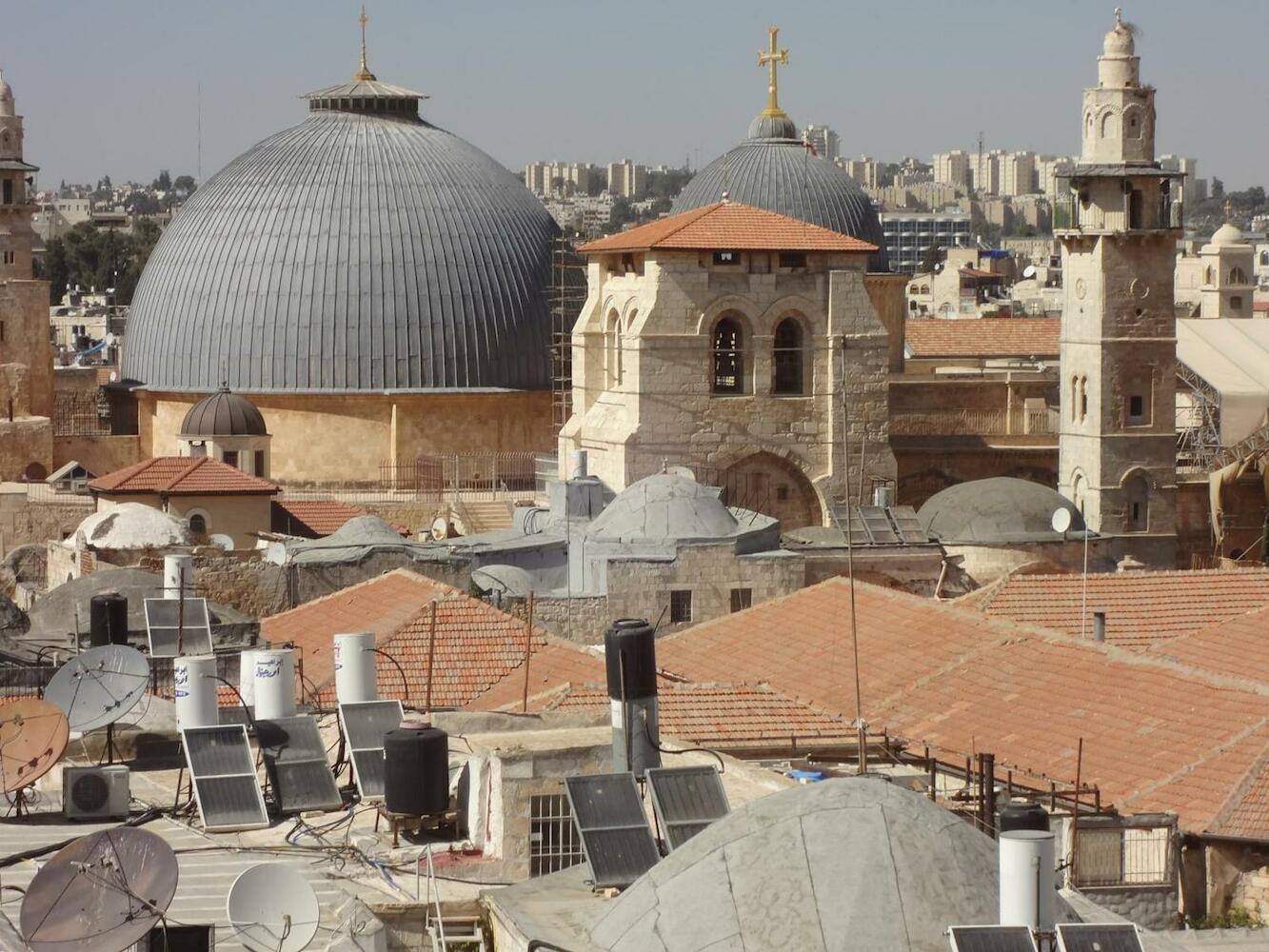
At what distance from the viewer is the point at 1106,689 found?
21.5m

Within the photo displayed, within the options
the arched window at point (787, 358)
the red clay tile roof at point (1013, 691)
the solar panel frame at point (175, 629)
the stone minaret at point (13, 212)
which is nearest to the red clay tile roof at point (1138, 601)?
the red clay tile roof at point (1013, 691)

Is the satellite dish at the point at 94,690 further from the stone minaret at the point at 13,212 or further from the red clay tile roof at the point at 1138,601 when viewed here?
the stone minaret at the point at 13,212

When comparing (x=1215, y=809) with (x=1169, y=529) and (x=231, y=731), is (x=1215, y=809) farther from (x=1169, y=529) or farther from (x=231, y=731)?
(x=1169, y=529)

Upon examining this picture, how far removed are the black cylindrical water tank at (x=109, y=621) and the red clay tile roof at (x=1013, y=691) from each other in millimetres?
4991

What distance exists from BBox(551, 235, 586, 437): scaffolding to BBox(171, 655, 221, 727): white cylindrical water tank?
110 feet

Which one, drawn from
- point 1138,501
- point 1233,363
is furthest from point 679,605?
point 1233,363

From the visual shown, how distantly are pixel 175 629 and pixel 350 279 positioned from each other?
3195 cm

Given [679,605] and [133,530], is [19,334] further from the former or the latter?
[679,605]

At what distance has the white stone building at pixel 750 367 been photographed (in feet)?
142

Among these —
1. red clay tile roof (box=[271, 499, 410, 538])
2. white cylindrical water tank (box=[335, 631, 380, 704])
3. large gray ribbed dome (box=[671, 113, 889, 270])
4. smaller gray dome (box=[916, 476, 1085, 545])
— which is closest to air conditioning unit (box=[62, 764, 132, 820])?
Answer: white cylindrical water tank (box=[335, 631, 380, 704])

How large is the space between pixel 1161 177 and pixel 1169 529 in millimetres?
5289

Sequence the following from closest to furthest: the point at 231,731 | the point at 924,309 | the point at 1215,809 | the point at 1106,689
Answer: the point at 231,731 < the point at 1215,809 < the point at 1106,689 < the point at 924,309

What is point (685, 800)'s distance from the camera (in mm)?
13742

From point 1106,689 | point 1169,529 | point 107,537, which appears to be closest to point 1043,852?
point 1106,689
